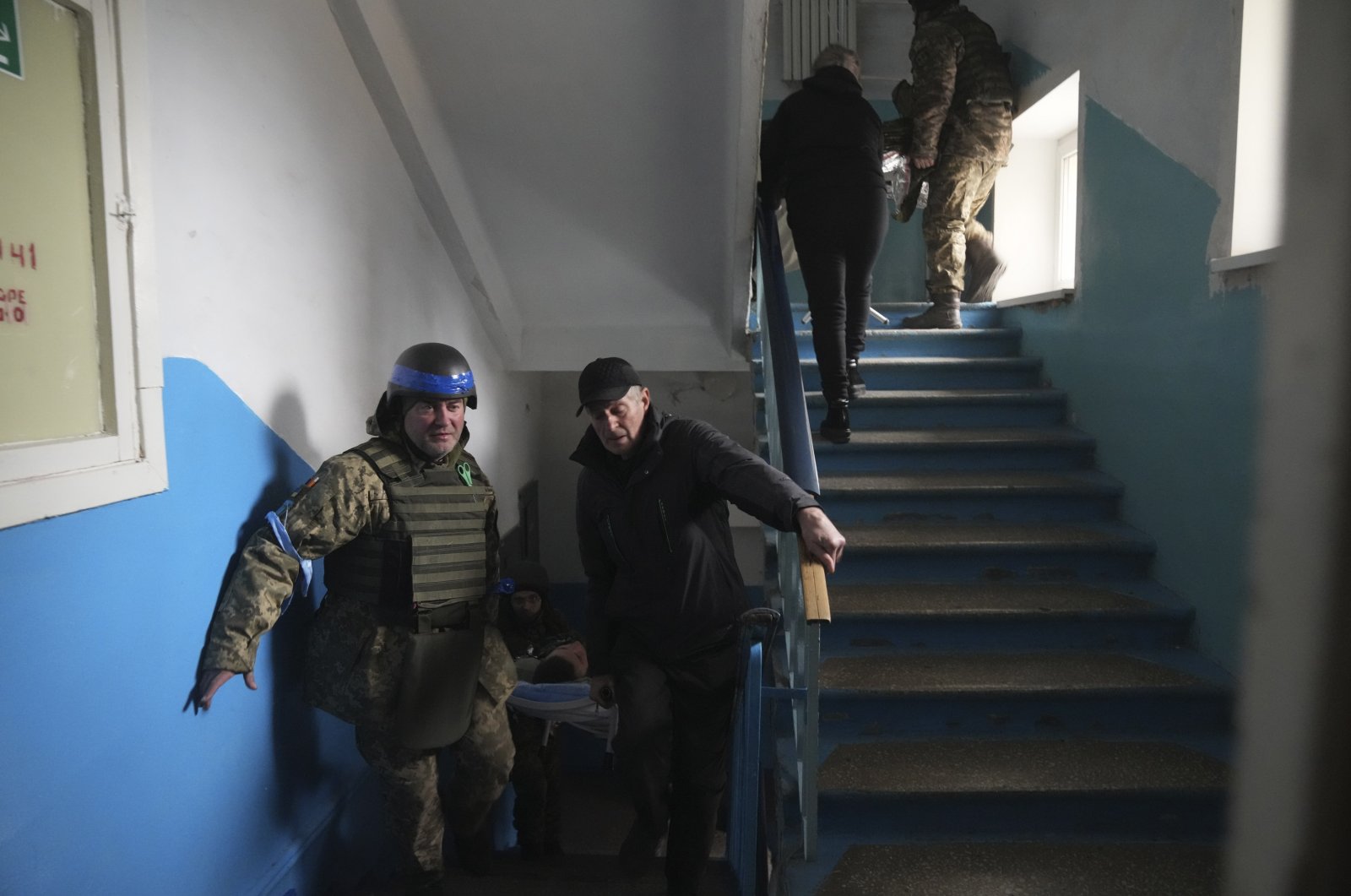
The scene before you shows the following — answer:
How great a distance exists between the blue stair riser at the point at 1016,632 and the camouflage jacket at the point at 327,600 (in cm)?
138

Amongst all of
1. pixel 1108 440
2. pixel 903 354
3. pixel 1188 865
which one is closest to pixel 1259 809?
pixel 1188 865

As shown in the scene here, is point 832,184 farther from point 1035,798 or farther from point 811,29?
point 811,29

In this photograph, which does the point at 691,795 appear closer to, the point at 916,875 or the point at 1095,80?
the point at 916,875

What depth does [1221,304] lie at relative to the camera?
8.54ft

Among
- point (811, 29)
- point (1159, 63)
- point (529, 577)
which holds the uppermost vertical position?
point (811, 29)

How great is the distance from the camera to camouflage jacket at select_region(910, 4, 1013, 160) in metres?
3.83

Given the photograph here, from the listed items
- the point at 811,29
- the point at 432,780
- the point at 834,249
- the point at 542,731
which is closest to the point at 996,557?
the point at 834,249

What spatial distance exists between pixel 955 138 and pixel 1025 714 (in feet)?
9.89

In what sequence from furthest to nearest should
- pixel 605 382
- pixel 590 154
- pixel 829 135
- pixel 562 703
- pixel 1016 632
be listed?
pixel 562 703
pixel 590 154
pixel 829 135
pixel 1016 632
pixel 605 382

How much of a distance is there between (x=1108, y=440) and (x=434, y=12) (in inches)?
122

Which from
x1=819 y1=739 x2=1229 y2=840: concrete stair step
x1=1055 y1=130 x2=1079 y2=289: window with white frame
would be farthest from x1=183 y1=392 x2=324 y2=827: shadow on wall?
x1=1055 y1=130 x2=1079 y2=289: window with white frame

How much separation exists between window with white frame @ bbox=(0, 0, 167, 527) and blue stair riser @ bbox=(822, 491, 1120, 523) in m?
2.41

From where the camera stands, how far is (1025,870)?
81.7 inches

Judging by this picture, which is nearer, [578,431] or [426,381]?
[426,381]
